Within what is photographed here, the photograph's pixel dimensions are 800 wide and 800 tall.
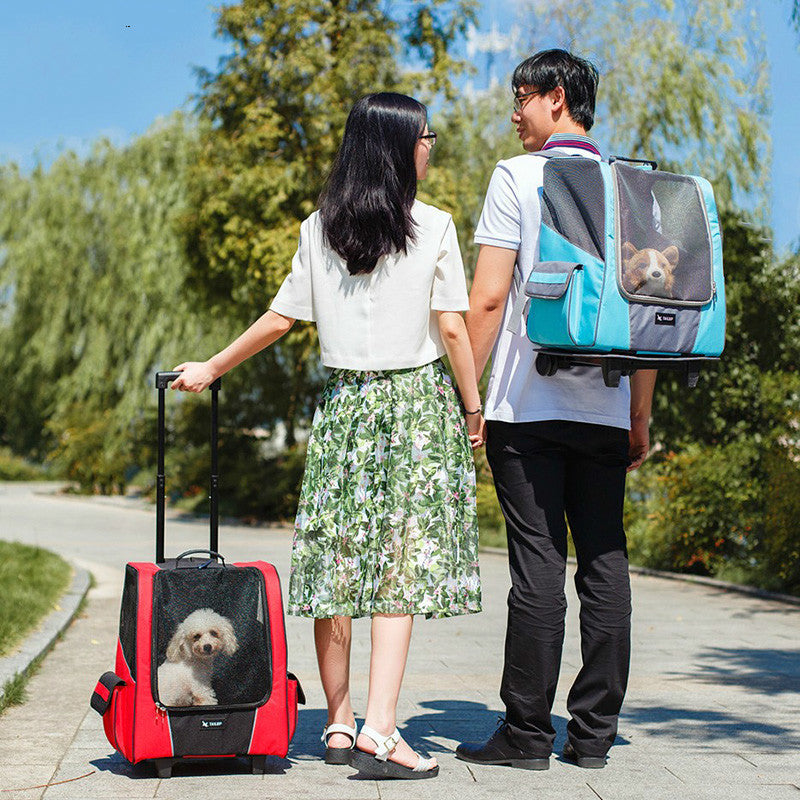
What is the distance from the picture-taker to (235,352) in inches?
151

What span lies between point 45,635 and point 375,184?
3.97 meters

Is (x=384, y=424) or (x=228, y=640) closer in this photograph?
(x=228, y=640)

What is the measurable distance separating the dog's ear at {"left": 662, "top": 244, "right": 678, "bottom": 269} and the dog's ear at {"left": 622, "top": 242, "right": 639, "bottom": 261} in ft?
0.32

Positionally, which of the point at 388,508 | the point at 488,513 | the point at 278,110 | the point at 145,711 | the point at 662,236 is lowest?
the point at 488,513

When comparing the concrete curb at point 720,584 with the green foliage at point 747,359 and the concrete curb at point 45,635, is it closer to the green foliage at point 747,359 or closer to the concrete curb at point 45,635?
the green foliage at point 747,359

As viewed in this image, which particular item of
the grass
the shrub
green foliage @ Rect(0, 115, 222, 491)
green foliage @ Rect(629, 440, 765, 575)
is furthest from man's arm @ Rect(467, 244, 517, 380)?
green foliage @ Rect(0, 115, 222, 491)

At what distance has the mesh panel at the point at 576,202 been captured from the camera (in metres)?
3.58

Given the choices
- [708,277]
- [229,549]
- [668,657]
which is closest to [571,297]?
[708,277]

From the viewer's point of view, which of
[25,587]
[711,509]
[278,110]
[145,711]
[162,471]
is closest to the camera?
[145,711]

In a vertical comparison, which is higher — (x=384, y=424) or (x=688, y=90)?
(x=688, y=90)

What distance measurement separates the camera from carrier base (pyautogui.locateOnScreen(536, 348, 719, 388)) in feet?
11.6

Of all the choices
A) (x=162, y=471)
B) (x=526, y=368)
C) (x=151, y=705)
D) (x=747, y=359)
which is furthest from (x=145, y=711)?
(x=747, y=359)

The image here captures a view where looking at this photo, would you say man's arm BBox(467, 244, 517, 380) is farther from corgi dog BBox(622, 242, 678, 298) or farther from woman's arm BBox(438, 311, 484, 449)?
corgi dog BBox(622, 242, 678, 298)

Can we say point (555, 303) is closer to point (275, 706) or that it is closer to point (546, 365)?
point (546, 365)
